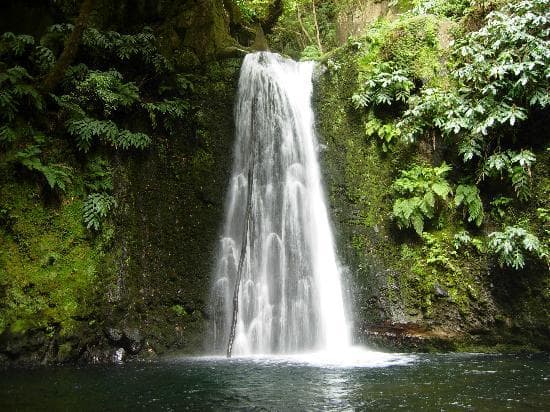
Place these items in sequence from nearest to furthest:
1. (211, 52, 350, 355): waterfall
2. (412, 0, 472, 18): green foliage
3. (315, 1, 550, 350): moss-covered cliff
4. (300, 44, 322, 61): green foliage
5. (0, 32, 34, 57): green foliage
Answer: (315, 1, 550, 350): moss-covered cliff, (211, 52, 350, 355): waterfall, (0, 32, 34, 57): green foliage, (412, 0, 472, 18): green foliage, (300, 44, 322, 61): green foliage

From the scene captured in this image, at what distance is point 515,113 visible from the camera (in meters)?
6.77

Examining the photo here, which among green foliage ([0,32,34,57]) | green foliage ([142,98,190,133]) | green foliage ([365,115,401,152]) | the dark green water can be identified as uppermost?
green foliage ([0,32,34,57])

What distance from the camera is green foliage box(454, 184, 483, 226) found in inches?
279

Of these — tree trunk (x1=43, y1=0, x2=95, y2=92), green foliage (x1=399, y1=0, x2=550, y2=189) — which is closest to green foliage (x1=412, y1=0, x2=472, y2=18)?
green foliage (x1=399, y1=0, x2=550, y2=189)

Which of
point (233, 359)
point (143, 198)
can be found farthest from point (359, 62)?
point (233, 359)

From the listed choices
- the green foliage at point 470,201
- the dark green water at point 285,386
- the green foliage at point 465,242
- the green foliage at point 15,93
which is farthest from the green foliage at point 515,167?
the green foliage at point 15,93

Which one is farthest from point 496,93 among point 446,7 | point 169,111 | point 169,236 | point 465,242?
point 169,236

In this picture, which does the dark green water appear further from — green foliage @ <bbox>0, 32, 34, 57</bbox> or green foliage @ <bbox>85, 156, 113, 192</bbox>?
green foliage @ <bbox>0, 32, 34, 57</bbox>

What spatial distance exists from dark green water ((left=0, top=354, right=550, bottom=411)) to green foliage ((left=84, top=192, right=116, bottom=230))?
229cm

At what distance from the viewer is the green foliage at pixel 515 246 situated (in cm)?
637

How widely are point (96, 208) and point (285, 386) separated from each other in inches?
173

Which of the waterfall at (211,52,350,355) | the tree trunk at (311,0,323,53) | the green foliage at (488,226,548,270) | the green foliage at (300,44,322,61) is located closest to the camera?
the green foliage at (488,226,548,270)

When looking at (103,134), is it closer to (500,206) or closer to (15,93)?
(15,93)

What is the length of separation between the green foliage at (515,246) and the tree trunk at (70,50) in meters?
7.16
